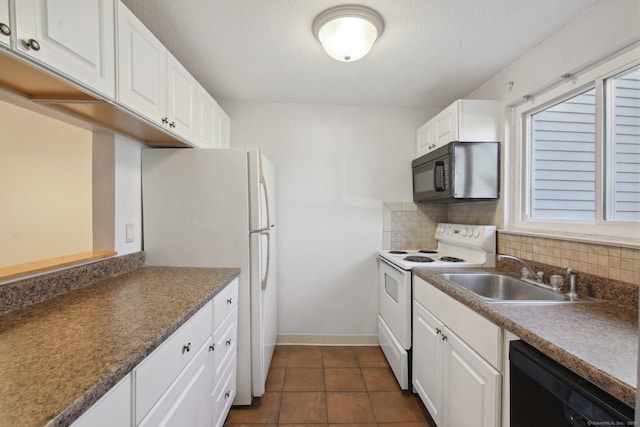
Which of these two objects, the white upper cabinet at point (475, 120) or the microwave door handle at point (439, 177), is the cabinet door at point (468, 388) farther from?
the white upper cabinet at point (475, 120)

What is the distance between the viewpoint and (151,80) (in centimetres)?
132

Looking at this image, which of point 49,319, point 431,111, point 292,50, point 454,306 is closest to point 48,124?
point 49,319

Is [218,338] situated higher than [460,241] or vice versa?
[460,241]

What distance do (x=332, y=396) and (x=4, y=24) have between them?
92.0 inches

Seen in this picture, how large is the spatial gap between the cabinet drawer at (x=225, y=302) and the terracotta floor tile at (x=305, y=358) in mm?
967

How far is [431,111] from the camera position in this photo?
2703 mm

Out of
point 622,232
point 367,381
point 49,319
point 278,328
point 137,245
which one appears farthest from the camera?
point 278,328

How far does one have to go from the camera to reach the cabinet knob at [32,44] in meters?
0.76

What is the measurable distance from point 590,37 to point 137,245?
2770 millimetres

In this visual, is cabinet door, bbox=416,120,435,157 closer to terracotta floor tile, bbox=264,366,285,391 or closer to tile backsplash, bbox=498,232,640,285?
tile backsplash, bbox=498,232,640,285

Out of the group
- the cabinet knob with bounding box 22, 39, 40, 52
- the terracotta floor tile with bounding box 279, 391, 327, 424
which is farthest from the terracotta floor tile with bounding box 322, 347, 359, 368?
the cabinet knob with bounding box 22, 39, 40, 52

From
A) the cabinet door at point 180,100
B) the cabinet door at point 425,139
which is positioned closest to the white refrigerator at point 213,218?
the cabinet door at point 180,100

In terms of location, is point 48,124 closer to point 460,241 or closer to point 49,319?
point 49,319

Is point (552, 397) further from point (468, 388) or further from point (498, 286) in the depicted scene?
point (498, 286)
